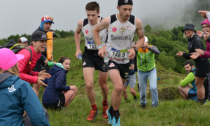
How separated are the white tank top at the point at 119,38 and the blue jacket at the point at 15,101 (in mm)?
2854

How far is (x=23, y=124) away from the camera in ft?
10.0

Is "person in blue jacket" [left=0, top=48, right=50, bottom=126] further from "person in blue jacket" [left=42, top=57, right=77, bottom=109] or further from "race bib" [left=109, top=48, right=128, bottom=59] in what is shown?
"person in blue jacket" [left=42, top=57, right=77, bottom=109]

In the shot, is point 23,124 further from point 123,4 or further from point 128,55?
point 123,4

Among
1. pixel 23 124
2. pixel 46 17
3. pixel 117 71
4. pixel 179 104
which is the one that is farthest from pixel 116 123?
pixel 46 17

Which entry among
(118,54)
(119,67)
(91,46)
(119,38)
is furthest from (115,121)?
(91,46)

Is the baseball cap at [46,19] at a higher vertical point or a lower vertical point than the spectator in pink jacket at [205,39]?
higher

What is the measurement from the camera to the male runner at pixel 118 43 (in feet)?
16.6

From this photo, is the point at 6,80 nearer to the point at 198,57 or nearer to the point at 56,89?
the point at 56,89

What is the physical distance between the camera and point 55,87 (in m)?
6.41

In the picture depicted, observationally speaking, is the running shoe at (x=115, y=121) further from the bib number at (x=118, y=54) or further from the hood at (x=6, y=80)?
the hood at (x=6, y=80)

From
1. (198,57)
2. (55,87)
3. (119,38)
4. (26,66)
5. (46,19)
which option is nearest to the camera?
(26,66)

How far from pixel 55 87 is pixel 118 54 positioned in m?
2.28

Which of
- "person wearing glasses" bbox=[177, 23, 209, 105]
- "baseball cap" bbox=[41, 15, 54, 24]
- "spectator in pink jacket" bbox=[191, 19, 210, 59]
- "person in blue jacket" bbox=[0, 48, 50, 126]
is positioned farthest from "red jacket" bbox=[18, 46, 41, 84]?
"person wearing glasses" bbox=[177, 23, 209, 105]

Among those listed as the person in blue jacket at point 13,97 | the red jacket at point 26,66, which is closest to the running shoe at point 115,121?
the red jacket at point 26,66
